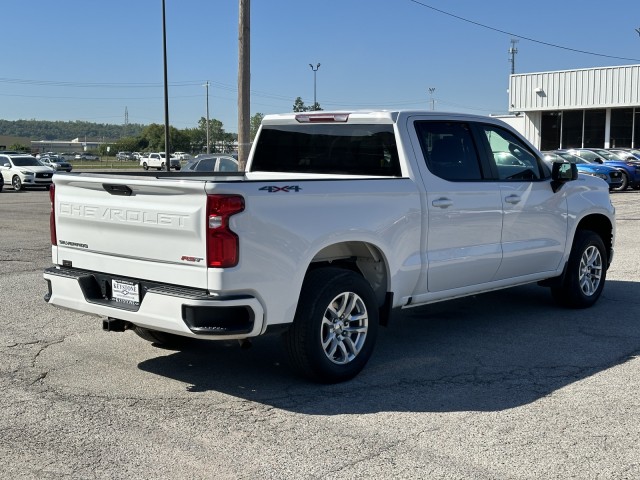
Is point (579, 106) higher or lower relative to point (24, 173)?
higher

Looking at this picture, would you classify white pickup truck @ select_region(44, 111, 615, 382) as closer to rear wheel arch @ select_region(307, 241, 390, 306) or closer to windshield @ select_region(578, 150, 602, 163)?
rear wheel arch @ select_region(307, 241, 390, 306)

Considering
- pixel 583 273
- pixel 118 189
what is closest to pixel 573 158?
pixel 583 273

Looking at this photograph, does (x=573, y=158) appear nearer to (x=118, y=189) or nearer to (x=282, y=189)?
(x=282, y=189)

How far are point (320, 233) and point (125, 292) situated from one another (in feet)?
4.61

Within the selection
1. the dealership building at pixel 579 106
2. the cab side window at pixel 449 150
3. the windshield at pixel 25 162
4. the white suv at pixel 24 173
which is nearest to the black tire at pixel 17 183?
the white suv at pixel 24 173

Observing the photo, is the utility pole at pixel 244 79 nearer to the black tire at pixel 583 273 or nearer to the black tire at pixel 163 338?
the black tire at pixel 583 273

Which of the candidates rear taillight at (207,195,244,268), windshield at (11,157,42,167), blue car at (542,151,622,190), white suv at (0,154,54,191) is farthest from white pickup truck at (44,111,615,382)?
windshield at (11,157,42,167)

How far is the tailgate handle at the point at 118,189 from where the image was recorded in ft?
18.0

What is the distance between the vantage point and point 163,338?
669 cm

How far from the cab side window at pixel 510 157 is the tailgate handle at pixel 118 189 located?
11.3 ft

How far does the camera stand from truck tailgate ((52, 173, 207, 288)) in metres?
5.11

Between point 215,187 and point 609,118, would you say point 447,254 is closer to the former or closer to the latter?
point 215,187

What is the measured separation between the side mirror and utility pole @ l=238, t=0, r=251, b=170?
871 centimetres

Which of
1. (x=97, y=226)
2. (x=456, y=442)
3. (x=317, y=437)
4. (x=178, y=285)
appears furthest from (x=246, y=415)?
(x=97, y=226)
